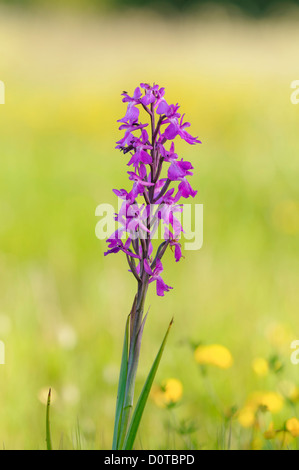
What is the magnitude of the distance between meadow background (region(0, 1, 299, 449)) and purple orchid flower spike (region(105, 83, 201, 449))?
52 centimetres

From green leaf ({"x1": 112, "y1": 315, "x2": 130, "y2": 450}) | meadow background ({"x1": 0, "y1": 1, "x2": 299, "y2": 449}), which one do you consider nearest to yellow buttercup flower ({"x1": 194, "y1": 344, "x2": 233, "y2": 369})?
meadow background ({"x1": 0, "y1": 1, "x2": 299, "y2": 449})

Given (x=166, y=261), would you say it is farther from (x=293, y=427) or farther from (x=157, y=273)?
(x=157, y=273)

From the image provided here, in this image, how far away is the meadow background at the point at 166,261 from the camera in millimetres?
2135

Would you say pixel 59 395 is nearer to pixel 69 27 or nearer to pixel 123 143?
pixel 123 143

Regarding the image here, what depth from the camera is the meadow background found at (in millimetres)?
2135

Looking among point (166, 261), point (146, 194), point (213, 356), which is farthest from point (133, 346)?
point (166, 261)

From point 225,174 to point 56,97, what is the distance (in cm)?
349

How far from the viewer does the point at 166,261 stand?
3641 millimetres

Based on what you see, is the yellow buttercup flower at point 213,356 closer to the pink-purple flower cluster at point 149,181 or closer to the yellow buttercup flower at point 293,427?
the yellow buttercup flower at point 293,427

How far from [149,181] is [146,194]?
0.03 m

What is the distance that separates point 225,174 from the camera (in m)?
5.09

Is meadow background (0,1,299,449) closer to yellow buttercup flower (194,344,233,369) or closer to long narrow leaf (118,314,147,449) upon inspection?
yellow buttercup flower (194,344,233,369)

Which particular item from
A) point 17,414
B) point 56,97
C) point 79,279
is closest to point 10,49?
point 56,97

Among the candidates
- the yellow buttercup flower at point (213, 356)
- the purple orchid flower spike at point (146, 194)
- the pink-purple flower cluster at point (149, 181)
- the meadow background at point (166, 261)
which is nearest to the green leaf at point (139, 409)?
the purple orchid flower spike at point (146, 194)
